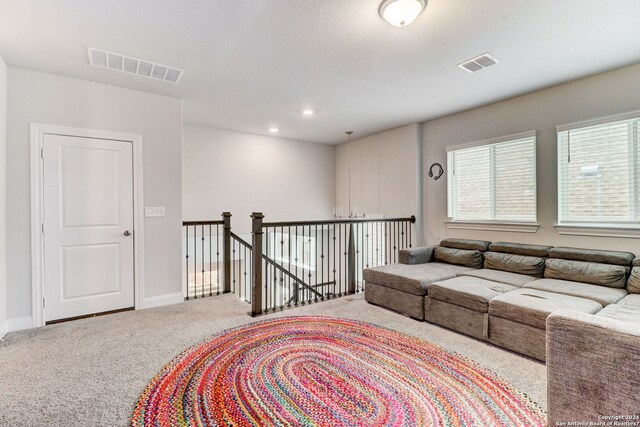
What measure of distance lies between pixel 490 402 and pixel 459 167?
3.51m

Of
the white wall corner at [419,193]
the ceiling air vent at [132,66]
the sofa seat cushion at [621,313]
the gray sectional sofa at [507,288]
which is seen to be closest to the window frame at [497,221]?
the gray sectional sofa at [507,288]

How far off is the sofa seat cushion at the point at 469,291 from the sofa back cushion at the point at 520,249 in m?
0.77

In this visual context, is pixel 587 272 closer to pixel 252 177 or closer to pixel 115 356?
pixel 115 356

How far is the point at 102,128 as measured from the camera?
11.3 ft

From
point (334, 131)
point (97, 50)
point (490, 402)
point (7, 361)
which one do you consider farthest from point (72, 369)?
point (334, 131)

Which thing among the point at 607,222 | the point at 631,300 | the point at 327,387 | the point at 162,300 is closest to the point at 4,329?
the point at 162,300

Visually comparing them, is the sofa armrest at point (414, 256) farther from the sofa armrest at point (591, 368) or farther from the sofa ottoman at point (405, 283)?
the sofa armrest at point (591, 368)

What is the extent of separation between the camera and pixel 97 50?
270cm

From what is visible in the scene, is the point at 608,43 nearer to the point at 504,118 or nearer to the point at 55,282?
the point at 504,118

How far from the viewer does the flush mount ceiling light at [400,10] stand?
2061 millimetres

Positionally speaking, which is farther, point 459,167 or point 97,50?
point 459,167

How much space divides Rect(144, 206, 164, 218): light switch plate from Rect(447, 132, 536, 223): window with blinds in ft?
13.7

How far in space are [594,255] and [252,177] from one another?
5.10m

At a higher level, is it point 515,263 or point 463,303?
point 515,263
